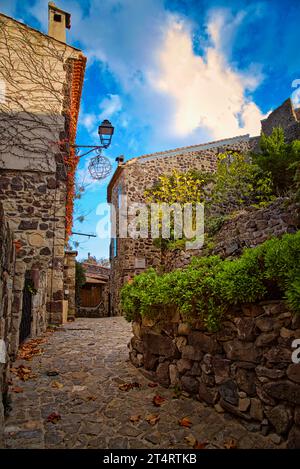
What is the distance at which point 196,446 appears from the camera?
244cm

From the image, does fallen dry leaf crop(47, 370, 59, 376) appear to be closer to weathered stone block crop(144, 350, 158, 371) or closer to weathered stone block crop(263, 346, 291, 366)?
weathered stone block crop(144, 350, 158, 371)

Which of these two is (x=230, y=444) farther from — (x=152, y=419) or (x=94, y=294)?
(x=94, y=294)

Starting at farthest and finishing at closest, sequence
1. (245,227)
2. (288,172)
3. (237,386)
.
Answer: (288,172) → (245,227) → (237,386)

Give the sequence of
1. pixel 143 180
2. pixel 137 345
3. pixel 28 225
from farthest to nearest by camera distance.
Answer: pixel 143 180
pixel 28 225
pixel 137 345

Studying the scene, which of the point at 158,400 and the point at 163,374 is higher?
the point at 163,374

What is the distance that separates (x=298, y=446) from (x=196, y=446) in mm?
752

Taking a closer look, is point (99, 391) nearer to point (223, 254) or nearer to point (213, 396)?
point (213, 396)

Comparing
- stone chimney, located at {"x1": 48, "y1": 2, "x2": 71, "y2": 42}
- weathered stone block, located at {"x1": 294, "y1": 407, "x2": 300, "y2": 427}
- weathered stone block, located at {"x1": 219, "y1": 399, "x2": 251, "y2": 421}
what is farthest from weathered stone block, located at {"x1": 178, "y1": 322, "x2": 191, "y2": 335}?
stone chimney, located at {"x1": 48, "y1": 2, "x2": 71, "y2": 42}

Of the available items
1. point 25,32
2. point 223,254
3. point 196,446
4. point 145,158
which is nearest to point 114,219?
point 145,158

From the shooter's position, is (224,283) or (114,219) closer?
(224,283)

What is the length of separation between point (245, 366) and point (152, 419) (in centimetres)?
101

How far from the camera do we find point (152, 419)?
2.88m

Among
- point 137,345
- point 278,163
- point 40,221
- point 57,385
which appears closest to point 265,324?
point 137,345

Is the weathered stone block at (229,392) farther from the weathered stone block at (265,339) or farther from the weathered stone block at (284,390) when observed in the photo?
the weathered stone block at (265,339)
